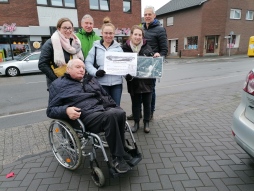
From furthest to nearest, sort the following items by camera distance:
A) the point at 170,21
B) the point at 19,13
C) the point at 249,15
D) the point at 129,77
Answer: the point at 170,21
the point at 249,15
the point at 19,13
the point at 129,77

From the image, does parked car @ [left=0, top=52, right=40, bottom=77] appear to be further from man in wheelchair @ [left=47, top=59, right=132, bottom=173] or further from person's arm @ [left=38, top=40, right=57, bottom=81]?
man in wheelchair @ [left=47, top=59, right=132, bottom=173]

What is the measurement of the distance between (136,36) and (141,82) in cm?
76

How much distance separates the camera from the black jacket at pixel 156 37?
369 centimetres

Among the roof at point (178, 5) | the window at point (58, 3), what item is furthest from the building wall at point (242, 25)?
the window at point (58, 3)

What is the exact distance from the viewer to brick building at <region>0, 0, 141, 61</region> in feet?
52.1

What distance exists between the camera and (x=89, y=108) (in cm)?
255

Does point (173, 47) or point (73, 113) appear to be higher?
point (173, 47)

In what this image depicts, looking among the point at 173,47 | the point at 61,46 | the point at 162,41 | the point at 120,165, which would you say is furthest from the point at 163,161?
the point at 173,47

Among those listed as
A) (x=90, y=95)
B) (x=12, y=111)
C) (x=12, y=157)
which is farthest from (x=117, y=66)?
(x=12, y=111)

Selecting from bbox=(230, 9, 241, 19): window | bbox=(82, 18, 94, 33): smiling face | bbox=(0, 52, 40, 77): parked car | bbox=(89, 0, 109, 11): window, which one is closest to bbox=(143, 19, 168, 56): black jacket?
bbox=(82, 18, 94, 33): smiling face

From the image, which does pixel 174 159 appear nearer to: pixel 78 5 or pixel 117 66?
pixel 117 66

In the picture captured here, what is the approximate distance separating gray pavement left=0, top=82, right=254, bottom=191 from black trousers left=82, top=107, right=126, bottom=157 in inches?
18.8

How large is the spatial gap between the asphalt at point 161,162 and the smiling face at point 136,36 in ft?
5.39

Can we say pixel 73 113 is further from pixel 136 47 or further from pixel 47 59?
pixel 136 47
